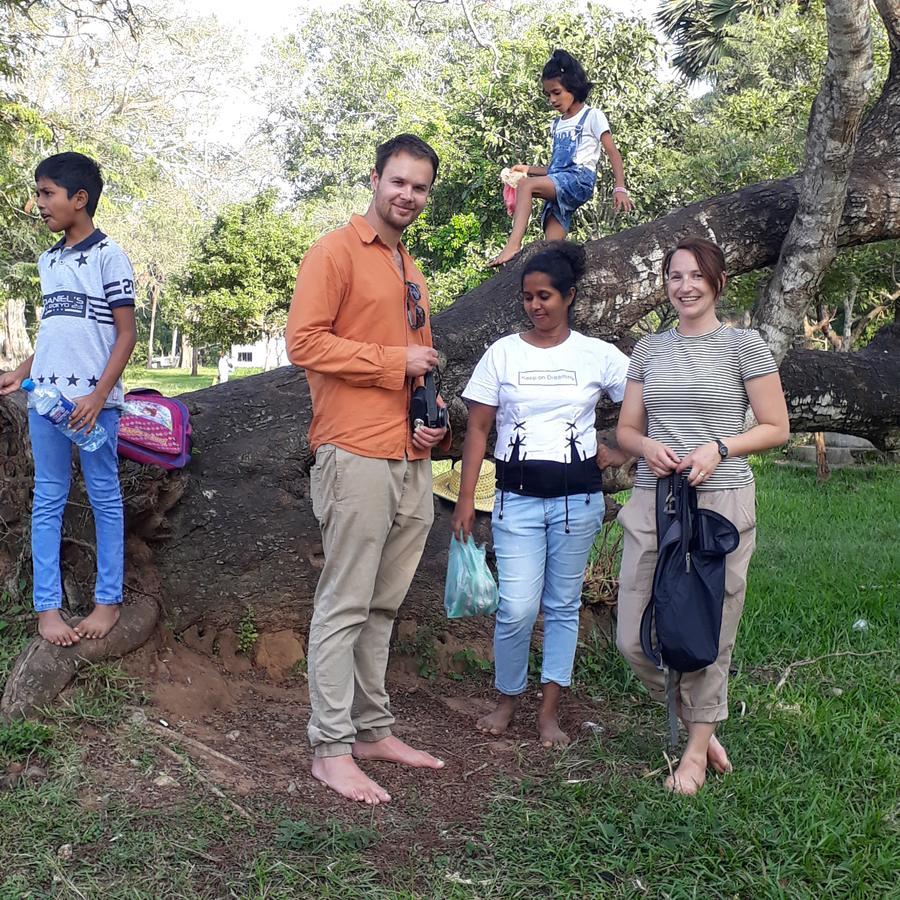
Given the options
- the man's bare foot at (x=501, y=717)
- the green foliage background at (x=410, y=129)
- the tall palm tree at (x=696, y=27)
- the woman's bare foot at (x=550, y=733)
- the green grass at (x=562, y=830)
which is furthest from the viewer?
the tall palm tree at (x=696, y=27)

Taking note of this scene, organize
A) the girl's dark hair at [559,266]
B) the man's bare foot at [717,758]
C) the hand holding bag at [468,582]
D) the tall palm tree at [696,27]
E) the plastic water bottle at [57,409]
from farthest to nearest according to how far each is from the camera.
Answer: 1. the tall palm tree at [696,27]
2. the hand holding bag at [468,582]
3. the girl's dark hair at [559,266]
4. the man's bare foot at [717,758]
5. the plastic water bottle at [57,409]

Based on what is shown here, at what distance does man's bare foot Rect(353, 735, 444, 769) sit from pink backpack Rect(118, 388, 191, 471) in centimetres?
139

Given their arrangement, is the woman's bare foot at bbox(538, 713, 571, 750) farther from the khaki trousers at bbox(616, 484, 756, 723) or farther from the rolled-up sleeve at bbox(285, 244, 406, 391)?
the rolled-up sleeve at bbox(285, 244, 406, 391)

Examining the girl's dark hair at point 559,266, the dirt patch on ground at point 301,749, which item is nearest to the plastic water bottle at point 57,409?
the dirt patch on ground at point 301,749

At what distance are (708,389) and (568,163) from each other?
236 centimetres

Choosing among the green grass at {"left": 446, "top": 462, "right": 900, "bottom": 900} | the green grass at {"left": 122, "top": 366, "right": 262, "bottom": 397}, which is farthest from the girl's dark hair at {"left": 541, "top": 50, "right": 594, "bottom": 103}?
the green grass at {"left": 122, "top": 366, "right": 262, "bottom": 397}

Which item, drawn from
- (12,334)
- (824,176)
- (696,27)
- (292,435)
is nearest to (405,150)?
(292,435)

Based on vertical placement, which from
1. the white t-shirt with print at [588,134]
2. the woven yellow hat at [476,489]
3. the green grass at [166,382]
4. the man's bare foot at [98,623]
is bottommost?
the green grass at [166,382]

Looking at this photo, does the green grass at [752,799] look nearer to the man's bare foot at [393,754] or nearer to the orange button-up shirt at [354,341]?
the man's bare foot at [393,754]

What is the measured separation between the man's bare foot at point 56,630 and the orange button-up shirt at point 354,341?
4.07 feet

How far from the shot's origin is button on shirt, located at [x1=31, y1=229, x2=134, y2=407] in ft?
12.1

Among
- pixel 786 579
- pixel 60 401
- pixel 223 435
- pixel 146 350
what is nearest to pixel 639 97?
pixel 786 579

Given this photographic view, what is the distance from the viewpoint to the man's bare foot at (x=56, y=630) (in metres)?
3.83

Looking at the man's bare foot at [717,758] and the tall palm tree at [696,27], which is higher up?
the tall palm tree at [696,27]
